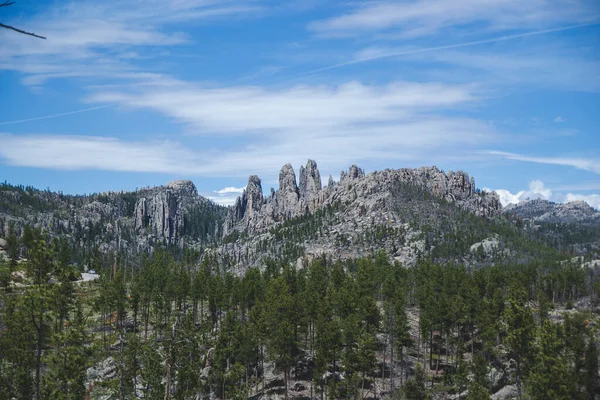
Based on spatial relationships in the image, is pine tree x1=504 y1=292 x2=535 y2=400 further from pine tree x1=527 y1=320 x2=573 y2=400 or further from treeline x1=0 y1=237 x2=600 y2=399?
pine tree x1=527 y1=320 x2=573 y2=400

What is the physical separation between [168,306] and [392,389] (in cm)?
4984

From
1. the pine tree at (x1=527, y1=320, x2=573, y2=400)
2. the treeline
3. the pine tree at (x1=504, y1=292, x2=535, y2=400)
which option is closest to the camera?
the pine tree at (x1=527, y1=320, x2=573, y2=400)

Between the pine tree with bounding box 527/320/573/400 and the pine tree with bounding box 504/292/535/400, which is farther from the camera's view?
the pine tree with bounding box 504/292/535/400

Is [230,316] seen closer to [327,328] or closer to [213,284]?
[327,328]

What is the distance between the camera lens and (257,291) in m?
106

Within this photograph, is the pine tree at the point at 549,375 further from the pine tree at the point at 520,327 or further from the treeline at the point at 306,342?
the pine tree at the point at 520,327

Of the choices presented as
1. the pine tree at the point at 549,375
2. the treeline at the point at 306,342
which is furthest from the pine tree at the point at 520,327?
the pine tree at the point at 549,375

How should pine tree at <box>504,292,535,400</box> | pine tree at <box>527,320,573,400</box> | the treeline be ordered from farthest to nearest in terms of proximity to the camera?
1. pine tree at <box>504,292,535,400</box>
2. the treeline
3. pine tree at <box>527,320,573,400</box>

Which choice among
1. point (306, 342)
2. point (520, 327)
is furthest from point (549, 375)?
point (306, 342)

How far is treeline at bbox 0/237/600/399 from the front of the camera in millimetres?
40591

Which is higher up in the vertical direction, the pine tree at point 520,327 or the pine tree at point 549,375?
the pine tree at point 520,327

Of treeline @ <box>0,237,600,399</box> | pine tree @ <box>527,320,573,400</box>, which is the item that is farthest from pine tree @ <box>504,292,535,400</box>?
pine tree @ <box>527,320,573,400</box>

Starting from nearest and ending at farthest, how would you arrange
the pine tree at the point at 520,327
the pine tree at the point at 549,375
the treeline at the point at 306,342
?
the pine tree at the point at 549,375, the treeline at the point at 306,342, the pine tree at the point at 520,327

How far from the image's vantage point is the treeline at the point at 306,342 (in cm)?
4059
